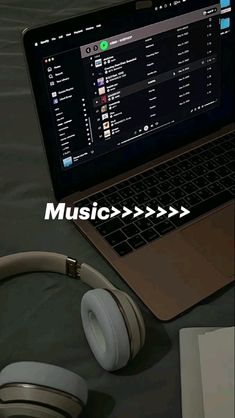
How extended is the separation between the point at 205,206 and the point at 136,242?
0.13 metres

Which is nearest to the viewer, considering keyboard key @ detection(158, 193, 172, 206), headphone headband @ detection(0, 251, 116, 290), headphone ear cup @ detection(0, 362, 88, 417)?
headphone ear cup @ detection(0, 362, 88, 417)

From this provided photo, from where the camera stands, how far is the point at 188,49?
2.52 ft

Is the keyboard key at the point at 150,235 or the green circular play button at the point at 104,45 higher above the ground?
the green circular play button at the point at 104,45

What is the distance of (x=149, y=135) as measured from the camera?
2.65 ft

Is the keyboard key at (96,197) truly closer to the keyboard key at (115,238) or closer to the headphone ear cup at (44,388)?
the keyboard key at (115,238)

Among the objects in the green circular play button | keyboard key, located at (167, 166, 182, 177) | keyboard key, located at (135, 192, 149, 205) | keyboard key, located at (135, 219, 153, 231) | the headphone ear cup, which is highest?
the green circular play button

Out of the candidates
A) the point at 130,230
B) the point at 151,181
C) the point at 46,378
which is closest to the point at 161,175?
the point at 151,181

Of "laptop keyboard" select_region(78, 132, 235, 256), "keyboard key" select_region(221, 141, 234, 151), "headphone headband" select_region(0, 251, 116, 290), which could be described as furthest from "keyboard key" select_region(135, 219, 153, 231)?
"keyboard key" select_region(221, 141, 234, 151)

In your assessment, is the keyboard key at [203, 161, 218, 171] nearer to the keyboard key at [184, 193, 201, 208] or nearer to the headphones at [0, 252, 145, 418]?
the keyboard key at [184, 193, 201, 208]

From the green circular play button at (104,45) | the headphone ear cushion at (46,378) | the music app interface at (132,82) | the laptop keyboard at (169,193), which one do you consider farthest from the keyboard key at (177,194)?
the headphone ear cushion at (46,378)

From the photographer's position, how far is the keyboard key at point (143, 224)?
0.72 meters

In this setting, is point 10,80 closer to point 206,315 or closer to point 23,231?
point 23,231

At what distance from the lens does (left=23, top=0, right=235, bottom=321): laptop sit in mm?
661

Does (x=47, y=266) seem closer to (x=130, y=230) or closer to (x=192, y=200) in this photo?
(x=130, y=230)
